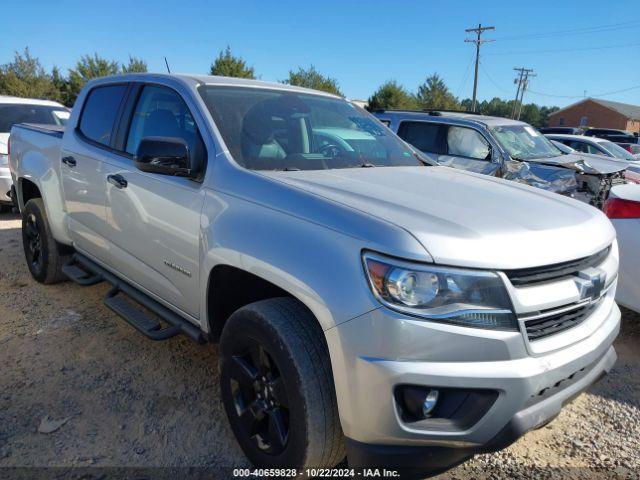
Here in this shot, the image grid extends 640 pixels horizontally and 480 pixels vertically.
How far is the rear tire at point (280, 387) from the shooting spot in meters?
1.89

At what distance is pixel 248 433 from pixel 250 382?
26cm

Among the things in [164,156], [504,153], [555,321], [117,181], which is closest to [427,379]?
[555,321]

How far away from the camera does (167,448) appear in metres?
2.49

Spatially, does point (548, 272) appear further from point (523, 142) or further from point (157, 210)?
point (523, 142)

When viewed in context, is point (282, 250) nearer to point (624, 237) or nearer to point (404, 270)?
point (404, 270)

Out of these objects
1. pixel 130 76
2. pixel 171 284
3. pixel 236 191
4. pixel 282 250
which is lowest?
pixel 171 284

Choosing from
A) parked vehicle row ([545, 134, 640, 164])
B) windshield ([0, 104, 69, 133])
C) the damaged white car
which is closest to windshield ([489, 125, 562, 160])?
the damaged white car

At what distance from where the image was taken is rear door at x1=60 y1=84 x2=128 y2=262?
338 centimetres

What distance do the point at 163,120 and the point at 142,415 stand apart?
1.73 meters

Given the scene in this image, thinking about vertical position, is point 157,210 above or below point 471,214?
below

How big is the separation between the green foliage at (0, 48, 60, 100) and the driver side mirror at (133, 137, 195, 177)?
A: 116 feet

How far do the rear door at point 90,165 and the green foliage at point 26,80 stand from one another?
33581 mm

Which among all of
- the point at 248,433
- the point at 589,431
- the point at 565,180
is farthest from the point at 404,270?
the point at 565,180

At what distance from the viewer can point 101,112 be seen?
3.67m
